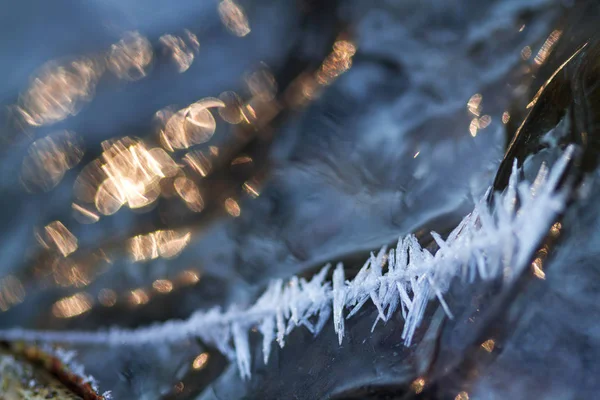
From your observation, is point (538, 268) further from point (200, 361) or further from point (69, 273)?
point (69, 273)

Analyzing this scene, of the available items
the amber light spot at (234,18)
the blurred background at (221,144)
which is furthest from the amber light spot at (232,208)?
the amber light spot at (234,18)

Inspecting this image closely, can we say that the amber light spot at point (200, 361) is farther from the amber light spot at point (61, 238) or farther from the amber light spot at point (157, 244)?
the amber light spot at point (61, 238)

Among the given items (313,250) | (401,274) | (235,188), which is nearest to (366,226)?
(313,250)

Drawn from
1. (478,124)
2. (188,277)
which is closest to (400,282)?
(478,124)

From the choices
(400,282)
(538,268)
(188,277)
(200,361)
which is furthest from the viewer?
(188,277)

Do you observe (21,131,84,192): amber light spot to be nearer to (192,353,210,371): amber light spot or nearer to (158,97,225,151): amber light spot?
(158,97,225,151): amber light spot

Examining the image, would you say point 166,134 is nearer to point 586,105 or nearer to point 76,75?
point 76,75
